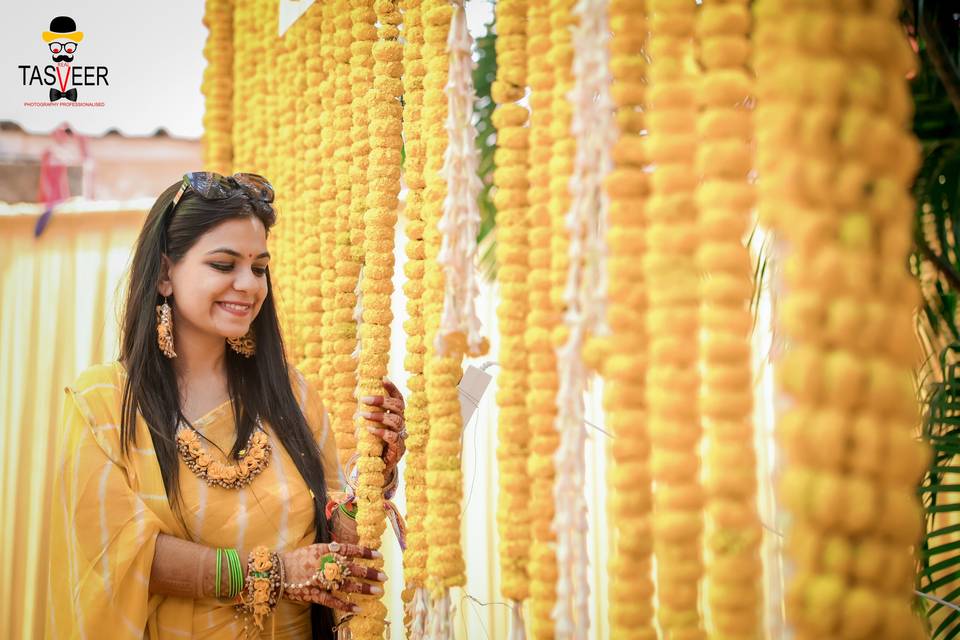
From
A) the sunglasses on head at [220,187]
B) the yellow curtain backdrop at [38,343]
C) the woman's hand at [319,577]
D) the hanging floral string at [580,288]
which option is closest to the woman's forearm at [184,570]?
the woman's hand at [319,577]

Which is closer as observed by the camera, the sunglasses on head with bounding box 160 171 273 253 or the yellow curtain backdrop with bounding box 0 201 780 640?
the sunglasses on head with bounding box 160 171 273 253

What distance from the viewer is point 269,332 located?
1685 mm

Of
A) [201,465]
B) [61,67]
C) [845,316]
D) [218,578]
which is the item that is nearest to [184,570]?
[218,578]

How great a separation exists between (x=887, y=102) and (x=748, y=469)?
335 mm

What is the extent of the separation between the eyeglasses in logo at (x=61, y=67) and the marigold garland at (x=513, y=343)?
1877 mm

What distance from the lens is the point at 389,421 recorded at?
1.42 m

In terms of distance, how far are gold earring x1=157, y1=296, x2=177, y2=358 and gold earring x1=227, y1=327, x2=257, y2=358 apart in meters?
0.12

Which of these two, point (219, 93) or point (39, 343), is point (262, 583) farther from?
point (39, 343)

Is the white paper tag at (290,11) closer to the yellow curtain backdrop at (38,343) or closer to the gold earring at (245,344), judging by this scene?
the gold earring at (245,344)

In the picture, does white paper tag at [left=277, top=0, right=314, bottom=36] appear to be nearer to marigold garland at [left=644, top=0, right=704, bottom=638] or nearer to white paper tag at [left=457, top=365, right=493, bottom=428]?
white paper tag at [left=457, top=365, right=493, bottom=428]

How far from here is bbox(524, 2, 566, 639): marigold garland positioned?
1037 mm

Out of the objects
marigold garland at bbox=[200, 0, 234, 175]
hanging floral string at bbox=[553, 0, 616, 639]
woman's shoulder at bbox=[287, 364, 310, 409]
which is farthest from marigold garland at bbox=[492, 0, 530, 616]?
marigold garland at bbox=[200, 0, 234, 175]

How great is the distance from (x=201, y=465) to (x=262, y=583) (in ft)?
0.74

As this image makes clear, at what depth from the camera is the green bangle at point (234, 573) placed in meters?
1.40
